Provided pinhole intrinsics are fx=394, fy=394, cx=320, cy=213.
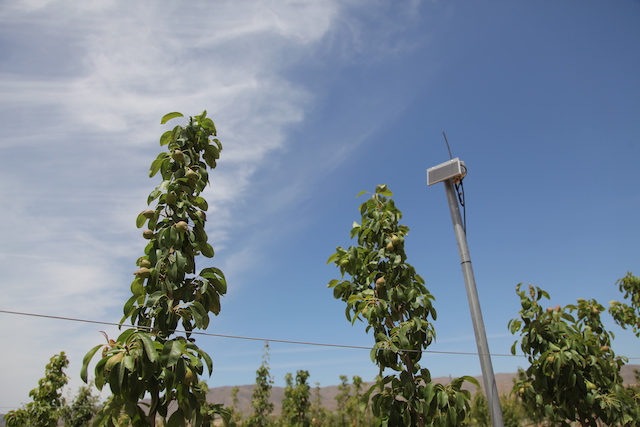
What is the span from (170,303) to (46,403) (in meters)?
6.68

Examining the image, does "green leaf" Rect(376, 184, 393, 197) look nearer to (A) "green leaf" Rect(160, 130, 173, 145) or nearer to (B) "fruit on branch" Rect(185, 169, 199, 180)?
(B) "fruit on branch" Rect(185, 169, 199, 180)

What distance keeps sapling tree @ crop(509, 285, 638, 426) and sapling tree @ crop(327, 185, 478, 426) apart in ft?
5.00

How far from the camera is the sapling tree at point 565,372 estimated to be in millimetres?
4328

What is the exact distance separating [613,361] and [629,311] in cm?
294

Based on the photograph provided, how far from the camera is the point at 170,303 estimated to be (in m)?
2.46

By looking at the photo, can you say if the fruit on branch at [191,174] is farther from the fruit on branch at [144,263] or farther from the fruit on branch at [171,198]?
the fruit on branch at [144,263]

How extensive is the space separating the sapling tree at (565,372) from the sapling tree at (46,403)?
7723mm

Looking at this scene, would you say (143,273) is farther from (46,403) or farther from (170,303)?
(46,403)

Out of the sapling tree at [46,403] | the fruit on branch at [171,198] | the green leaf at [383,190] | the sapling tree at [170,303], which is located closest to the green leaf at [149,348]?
the sapling tree at [170,303]

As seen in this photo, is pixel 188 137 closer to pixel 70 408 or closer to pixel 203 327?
pixel 203 327

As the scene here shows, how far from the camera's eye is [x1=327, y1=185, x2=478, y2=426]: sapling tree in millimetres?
3287

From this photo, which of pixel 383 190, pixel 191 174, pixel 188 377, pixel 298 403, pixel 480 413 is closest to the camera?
pixel 188 377

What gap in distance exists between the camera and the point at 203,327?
2.50m

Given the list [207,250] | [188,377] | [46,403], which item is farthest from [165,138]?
[46,403]
